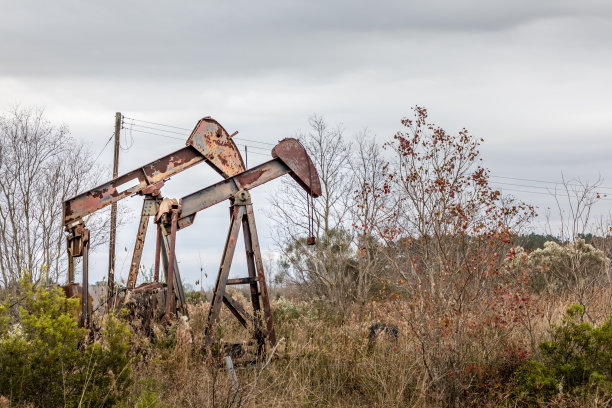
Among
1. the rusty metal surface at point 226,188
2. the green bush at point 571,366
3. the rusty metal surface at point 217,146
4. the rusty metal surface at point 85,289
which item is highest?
the rusty metal surface at point 217,146

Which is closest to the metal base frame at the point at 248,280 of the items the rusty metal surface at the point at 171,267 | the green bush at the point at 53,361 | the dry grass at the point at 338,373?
the dry grass at the point at 338,373

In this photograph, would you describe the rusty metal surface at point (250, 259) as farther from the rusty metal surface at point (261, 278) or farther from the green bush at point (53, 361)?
the green bush at point (53, 361)

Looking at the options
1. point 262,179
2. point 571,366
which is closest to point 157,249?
point 262,179

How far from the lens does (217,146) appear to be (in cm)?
976

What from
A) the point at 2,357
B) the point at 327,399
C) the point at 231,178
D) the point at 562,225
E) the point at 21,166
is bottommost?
the point at 327,399

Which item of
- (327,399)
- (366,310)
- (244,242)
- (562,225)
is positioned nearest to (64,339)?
(327,399)

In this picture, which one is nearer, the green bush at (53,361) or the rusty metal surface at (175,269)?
the green bush at (53,361)

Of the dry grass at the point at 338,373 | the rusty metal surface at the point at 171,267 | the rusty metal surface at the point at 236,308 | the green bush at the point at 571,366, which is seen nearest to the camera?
the green bush at the point at 571,366

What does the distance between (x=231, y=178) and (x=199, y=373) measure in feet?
10.9

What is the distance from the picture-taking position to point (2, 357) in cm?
543

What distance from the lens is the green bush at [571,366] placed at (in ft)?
22.5

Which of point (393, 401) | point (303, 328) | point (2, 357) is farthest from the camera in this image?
point (303, 328)

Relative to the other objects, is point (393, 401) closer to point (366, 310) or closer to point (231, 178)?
point (231, 178)

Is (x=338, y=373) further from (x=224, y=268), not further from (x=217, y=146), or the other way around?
(x=217, y=146)
